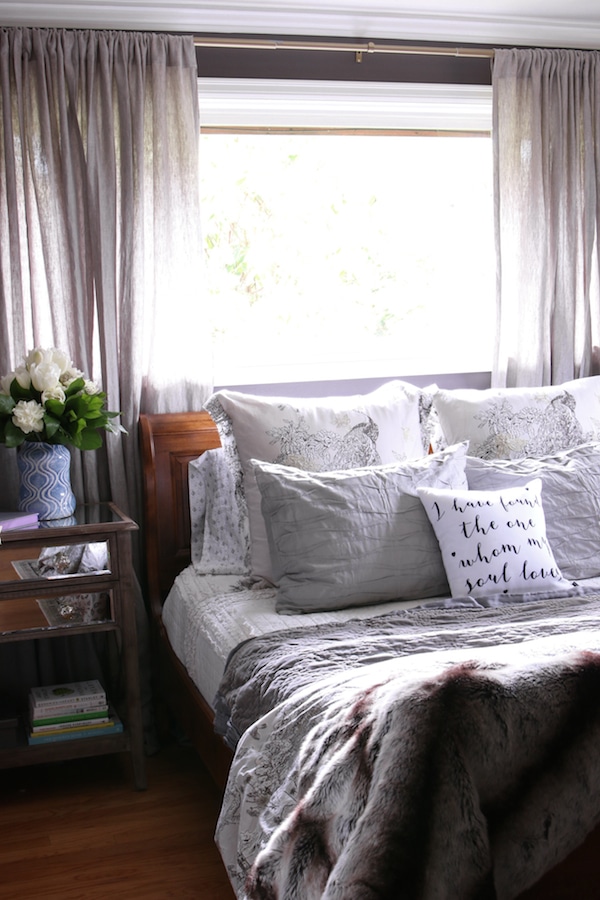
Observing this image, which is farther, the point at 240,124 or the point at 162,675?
the point at 240,124

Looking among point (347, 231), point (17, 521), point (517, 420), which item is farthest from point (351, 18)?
point (17, 521)

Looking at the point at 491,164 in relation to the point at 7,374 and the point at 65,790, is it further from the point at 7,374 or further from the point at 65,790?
the point at 65,790

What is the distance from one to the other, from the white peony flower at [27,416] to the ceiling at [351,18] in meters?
1.22

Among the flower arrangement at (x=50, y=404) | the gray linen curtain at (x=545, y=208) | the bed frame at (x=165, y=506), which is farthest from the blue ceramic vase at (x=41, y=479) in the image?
the gray linen curtain at (x=545, y=208)

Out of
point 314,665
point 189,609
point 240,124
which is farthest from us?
point 240,124

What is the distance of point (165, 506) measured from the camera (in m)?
3.02

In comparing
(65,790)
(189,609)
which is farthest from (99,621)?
(65,790)

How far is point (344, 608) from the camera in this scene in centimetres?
237

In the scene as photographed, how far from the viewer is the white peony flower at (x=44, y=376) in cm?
264

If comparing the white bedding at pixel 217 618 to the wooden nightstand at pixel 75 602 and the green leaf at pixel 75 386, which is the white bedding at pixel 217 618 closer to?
the wooden nightstand at pixel 75 602

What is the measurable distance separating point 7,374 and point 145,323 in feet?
1.59

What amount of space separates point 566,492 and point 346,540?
69 cm

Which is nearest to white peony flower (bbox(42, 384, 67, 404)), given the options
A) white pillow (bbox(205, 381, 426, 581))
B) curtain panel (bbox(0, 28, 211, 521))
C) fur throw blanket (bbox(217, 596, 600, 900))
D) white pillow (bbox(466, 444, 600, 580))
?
curtain panel (bbox(0, 28, 211, 521))

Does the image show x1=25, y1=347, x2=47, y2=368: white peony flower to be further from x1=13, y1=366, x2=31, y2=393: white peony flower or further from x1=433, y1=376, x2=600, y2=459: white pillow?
x1=433, y1=376, x2=600, y2=459: white pillow
